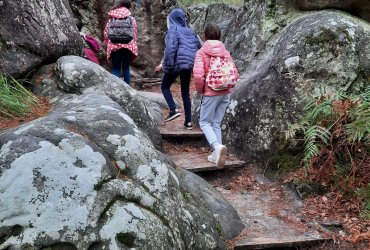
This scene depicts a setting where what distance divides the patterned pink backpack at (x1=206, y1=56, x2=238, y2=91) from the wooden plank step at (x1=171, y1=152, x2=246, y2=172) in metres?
1.10

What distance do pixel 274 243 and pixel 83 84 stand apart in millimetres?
2990

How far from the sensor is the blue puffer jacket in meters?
7.41

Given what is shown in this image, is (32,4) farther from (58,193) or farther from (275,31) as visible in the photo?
(275,31)

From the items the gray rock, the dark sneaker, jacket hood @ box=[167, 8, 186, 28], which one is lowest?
the dark sneaker

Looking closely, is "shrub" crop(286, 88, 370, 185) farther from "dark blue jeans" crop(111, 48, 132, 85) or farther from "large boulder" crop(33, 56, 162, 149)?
"dark blue jeans" crop(111, 48, 132, 85)

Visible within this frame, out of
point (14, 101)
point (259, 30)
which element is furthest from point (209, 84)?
point (259, 30)

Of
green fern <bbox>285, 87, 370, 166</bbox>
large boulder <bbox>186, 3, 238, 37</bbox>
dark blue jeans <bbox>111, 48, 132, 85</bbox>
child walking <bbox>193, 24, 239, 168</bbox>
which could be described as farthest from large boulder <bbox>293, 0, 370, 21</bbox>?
large boulder <bbox>186, 3, 238, 37</bbox>

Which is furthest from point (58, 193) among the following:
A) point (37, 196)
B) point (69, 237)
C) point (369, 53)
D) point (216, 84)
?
point (369, 53)

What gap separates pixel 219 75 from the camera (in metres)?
6.23

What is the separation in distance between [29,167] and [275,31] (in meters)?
6.12

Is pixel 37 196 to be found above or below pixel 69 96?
above

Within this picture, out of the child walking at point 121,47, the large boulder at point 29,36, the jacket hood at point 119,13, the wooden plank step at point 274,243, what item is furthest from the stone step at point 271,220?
the jacket hood at point 119,13

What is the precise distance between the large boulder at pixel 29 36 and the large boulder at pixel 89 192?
2148 millimetres

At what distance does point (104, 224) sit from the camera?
3.25m
